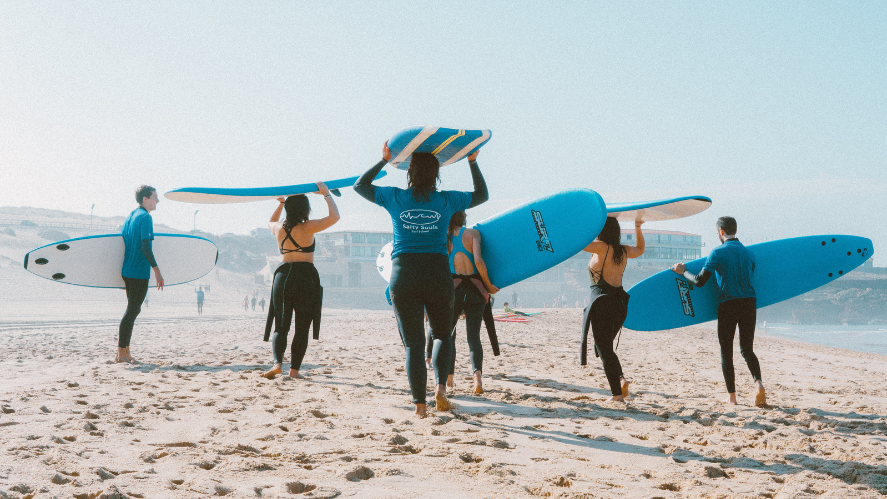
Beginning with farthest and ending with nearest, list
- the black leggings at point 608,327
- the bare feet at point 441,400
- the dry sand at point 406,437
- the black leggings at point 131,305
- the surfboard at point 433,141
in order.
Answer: the black leggings at point 131,305
the black leggings at point 608,327
the surfboard at point 433,141
the bare feet at point 441,400
the dry sand at point 406,437

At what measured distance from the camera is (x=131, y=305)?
5.27m

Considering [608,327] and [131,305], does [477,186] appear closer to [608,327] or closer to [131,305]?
[608,327]

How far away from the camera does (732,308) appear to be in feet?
12.9

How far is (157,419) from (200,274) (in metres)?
4.58

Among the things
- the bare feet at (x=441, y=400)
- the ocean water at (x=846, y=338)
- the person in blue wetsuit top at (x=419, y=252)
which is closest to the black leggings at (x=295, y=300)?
the person in blue wetsuit top at (x=419, y=252)

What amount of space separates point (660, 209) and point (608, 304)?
134 cm

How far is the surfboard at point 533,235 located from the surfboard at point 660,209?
37 cm

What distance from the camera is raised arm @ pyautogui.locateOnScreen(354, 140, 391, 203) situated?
10.5ft

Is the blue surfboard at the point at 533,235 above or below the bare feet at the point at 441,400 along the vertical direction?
above

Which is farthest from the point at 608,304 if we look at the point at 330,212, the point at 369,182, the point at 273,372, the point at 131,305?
the point at 131,305

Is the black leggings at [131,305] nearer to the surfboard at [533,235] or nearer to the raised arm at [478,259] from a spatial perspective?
the surfboard at [533,235]

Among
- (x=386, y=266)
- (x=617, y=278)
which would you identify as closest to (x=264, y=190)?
(x=386, y=266)

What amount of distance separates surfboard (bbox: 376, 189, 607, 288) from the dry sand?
0.95 meters

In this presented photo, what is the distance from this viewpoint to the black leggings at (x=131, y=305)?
5.22 metres
